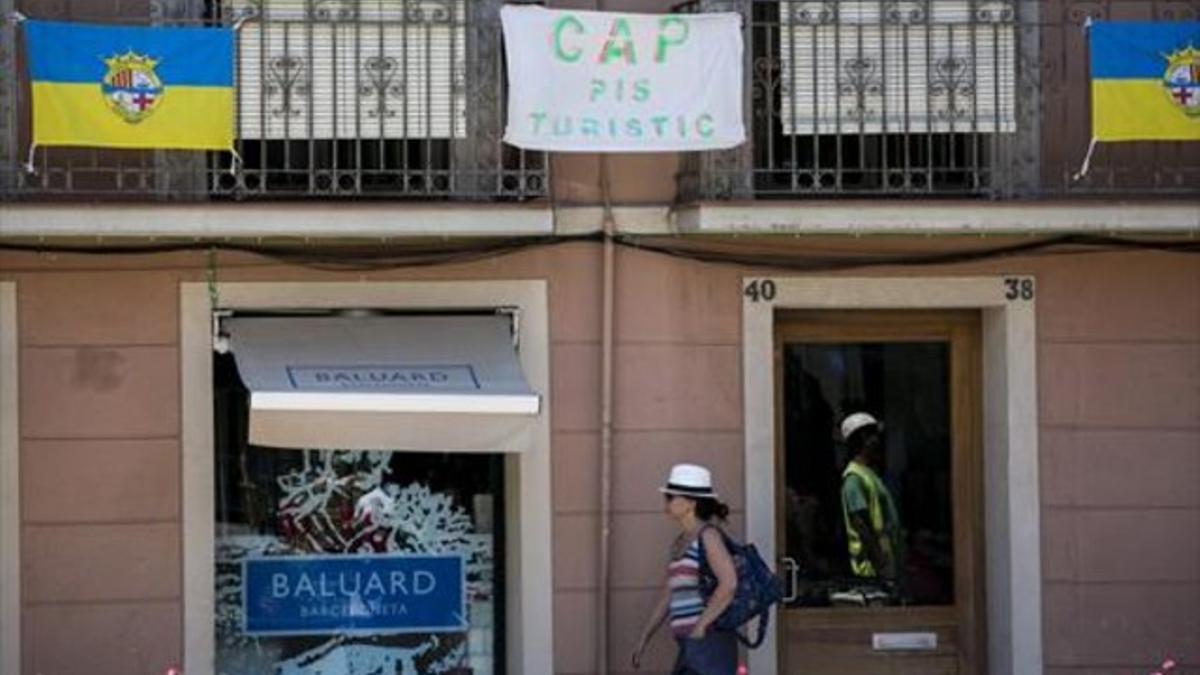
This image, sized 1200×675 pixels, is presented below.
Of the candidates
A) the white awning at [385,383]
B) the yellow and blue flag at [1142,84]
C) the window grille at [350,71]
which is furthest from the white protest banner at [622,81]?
the yellow and blue flag at [1142,84]

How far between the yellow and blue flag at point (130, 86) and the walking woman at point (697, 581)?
103 inches

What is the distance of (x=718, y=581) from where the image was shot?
976cm

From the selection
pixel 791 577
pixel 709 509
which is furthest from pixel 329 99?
pixel 791 577

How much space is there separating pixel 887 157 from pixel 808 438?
145 cm

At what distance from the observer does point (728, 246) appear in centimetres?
1070

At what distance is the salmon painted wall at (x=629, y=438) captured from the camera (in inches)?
406

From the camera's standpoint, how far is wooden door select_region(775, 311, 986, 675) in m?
11.1

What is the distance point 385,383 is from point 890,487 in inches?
107

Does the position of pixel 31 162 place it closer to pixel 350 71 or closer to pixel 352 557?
pixel 350 71

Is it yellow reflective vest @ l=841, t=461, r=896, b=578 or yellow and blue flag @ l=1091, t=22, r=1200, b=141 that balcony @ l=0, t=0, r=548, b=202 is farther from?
yellow and blue flag @ l=1091, t=22, r=1200, b=141

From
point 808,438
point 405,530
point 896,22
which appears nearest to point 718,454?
point 808,438

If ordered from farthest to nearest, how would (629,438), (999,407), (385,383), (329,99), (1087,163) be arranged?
(999,407)
(1087,163)
(629,438)
(329,99)
(385,383)

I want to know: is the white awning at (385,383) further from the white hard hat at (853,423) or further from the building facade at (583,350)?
the white hard hat at (853,423)

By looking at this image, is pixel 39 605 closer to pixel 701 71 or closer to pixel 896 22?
pixel 701 71
